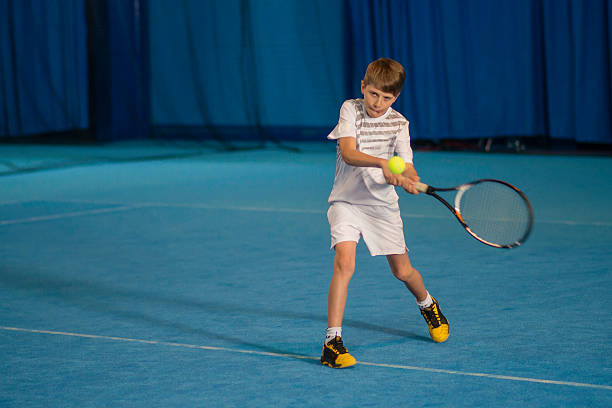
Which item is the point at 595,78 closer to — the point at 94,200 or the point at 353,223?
the point at 94,200

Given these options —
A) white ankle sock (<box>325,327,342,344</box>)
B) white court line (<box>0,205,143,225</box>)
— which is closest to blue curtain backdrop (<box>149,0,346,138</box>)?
white court line (<box>0,205,143,225</box>)

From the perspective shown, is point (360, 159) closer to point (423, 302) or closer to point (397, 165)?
point (397, 165)

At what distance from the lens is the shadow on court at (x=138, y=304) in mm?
3664

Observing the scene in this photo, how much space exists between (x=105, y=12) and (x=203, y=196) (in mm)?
7503

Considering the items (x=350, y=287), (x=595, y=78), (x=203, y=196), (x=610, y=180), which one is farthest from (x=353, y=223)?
(x=595, y=78)

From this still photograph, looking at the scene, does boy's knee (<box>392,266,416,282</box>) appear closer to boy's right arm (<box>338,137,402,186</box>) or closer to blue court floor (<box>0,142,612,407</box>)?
blue court floor (<box>0,142,612,407</box>)

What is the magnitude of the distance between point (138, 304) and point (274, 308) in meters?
0.65

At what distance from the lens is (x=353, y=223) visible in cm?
342

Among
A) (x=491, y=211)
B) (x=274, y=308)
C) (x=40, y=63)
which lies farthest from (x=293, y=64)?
(x=491, y=211)

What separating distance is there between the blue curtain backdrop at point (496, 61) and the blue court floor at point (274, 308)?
3.85m

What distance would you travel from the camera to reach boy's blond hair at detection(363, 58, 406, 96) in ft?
10.5

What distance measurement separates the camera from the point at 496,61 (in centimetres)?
1220

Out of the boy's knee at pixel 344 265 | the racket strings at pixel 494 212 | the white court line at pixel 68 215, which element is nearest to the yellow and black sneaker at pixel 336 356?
the boy's knee at pixel 344 265

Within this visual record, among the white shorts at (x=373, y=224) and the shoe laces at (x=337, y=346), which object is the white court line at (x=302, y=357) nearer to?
the shoe laces at (x=337, y=346)
